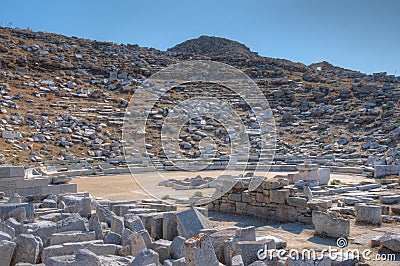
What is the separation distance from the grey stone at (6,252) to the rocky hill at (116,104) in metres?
15.8

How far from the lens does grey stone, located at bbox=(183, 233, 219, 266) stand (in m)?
4.22

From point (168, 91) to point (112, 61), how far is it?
7938 mm

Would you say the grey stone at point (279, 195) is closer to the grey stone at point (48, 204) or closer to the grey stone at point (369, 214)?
the grey stone at point (369, 214)

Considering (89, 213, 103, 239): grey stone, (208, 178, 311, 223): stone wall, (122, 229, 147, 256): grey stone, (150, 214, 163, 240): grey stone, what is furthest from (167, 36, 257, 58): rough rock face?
(122, 229, 147, 256): grey stone

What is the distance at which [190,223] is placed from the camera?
6.67 m

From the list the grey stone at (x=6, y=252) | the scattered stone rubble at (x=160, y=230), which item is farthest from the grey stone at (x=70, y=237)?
the grey stone at (x=6, y=252)

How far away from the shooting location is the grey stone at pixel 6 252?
16.9 ft

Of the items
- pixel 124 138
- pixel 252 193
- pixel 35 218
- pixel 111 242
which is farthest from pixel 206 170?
pixel 111 242

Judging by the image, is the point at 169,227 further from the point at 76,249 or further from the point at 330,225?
the point at 330,225

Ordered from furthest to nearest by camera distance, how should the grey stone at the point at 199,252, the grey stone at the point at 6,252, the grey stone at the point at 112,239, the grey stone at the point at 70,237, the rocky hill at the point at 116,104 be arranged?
the rocky hill at the point at 116,104, the grey stone at the point at 112,239, the grey stone at the point at 70,237, the grey stone at the point at 6,252, the grey stone at the point at 199,252

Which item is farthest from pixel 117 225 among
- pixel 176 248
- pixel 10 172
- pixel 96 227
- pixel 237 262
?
pixel 10 172

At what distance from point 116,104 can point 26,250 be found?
25.2 meters

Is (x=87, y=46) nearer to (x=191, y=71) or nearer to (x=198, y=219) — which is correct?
(x=191, y=71)

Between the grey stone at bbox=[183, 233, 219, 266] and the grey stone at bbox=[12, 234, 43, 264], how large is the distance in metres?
2.33
